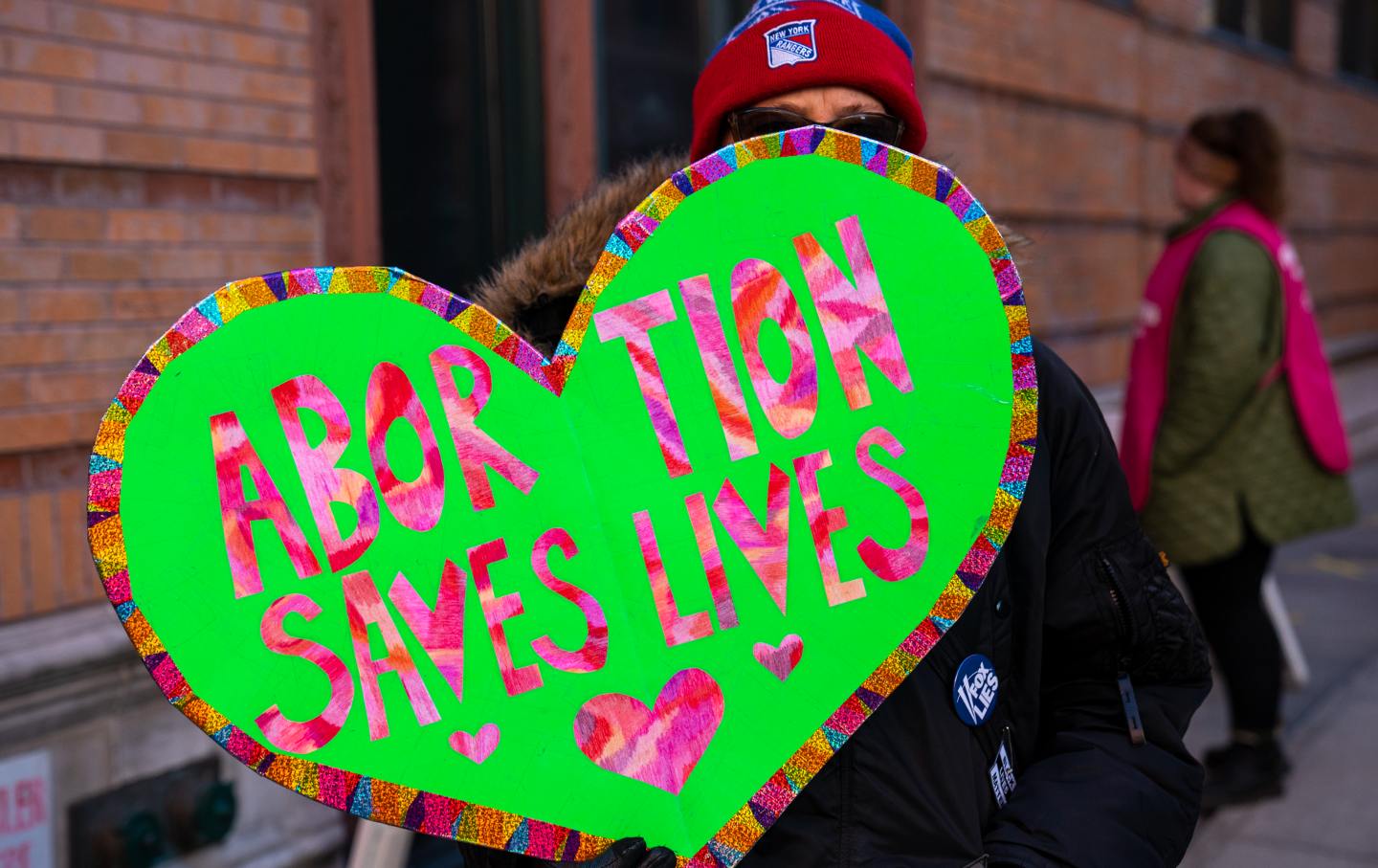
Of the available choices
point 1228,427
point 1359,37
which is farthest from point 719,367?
point 1359,37

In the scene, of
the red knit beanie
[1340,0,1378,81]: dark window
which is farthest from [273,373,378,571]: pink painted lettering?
[1340,0,1378,81]: dark window

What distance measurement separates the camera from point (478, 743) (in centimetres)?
131

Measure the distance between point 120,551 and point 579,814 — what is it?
19.9 inches

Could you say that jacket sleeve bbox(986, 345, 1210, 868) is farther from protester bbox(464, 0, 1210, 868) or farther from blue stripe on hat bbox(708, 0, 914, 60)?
blue stripe on hat bbox(708, 0, 914, 60)

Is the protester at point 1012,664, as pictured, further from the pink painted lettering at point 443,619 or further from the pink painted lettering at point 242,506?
the pink painted lettering at point 242,506

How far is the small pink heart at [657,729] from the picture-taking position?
1.33 m

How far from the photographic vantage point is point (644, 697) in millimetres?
1343

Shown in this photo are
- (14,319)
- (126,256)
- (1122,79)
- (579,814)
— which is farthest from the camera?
(1122,79)

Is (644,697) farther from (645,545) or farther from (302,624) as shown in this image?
(302,624)

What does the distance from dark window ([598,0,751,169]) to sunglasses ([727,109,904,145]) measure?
→ 10.1ft

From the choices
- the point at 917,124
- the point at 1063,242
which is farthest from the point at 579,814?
the point at 1063,242

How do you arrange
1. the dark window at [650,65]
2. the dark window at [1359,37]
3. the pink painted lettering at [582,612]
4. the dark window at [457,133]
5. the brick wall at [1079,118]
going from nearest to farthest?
the pink painted lettering at [582,612] → the dark window at [457,133] → the dark window at [650,65] → the brick wall at [1079,118] → the dark window at [1359,37]

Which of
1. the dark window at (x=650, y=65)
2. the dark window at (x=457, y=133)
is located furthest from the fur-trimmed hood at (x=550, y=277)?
the dark window at (x=650, y=65)

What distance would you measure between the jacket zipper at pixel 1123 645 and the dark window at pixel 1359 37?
46.3 feet
